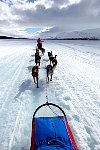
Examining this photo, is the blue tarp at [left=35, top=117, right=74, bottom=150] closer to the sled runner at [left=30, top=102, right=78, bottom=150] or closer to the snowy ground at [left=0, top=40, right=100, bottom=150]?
the sled runner at [left=30, top=102, right=78, bottom=150]

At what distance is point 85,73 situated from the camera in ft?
35.9

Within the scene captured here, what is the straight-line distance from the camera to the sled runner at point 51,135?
3334 mm

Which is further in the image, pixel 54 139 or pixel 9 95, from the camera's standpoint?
pixel 9 95

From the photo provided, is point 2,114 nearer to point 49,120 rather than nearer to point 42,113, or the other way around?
point 42,113

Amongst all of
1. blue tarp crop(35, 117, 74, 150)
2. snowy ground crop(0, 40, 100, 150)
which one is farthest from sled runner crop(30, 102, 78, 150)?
snowy ground crop(0, 40, 100, 150)

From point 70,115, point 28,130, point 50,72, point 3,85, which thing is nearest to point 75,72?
point 50,72

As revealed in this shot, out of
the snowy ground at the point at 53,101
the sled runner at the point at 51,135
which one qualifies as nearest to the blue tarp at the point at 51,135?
the sled runner at the point at 51,135

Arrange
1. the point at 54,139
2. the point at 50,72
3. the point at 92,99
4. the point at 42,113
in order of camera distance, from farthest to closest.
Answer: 1. the point at 50,72
2. the point at 92,99
3. the point at 42,113
4. the point at 54,139

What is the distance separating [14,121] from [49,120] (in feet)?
5.27

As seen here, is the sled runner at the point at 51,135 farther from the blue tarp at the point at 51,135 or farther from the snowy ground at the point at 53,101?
the snowy ground at the point at 53,101

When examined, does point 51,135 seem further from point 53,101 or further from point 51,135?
point 53,101

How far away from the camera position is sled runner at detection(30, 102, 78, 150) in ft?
10.9

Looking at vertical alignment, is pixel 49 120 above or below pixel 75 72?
above

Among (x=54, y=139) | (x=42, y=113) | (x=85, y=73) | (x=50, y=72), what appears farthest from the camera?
(x=85, y=73)
